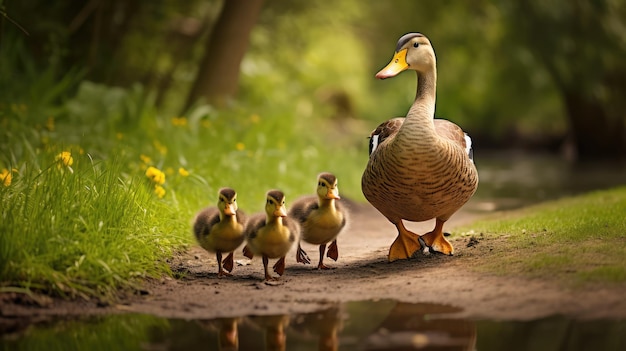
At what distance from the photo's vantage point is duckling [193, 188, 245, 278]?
590 centimetres

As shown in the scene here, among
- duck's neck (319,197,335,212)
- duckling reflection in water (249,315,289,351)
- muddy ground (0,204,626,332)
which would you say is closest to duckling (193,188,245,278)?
muddy ground (0,204,626,332)

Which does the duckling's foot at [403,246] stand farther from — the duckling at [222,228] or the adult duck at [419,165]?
the duckling at [222,228]

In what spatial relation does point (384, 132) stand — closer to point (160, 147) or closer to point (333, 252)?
point (333, 252)

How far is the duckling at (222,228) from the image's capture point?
5.90m

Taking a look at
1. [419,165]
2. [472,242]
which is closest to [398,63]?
[419,165]

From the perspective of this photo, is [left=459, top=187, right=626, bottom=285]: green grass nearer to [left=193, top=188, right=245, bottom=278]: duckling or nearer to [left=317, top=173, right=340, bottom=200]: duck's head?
[left=317, top=173, right=340, bottom=200]: duck's head

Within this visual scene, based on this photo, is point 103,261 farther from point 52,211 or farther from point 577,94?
point 577,94

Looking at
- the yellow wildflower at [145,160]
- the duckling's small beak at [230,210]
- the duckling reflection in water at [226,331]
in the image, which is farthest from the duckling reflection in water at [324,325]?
the yellow wildflower at [145,160]

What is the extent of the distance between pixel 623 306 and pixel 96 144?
6.39 metres

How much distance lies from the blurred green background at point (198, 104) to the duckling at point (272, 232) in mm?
716

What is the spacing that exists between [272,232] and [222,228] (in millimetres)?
411

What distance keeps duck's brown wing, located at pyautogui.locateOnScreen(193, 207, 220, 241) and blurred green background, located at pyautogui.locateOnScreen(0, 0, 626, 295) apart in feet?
1.11

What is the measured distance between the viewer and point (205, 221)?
20.3ft

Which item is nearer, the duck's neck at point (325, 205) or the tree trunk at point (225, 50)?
the duck's neck at point (325, 205)
